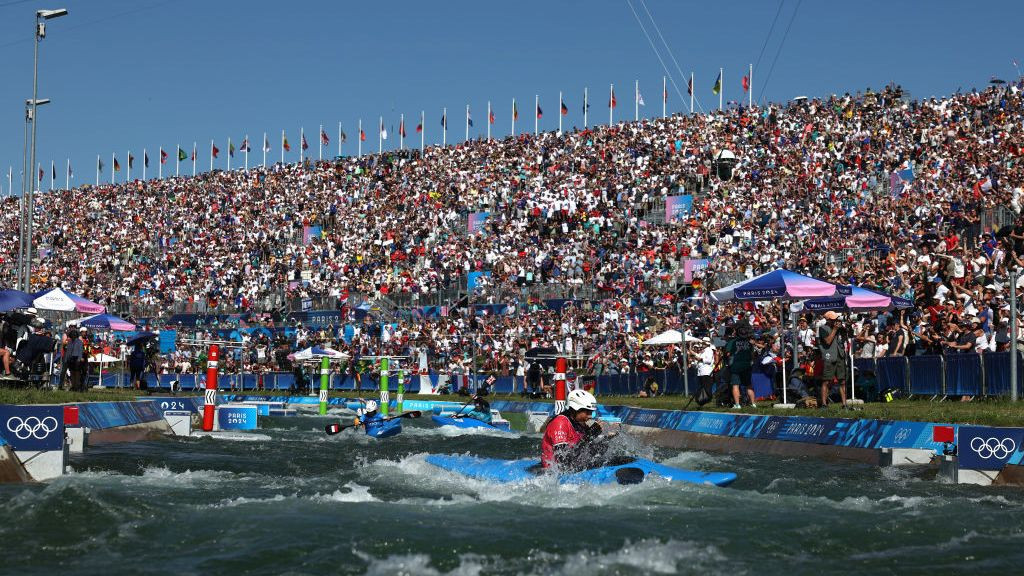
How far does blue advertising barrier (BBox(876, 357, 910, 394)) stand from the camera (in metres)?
24.0

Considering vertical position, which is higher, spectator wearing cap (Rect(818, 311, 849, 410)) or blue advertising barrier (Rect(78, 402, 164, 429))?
spectator wearing cap (Rect(818, 311, 849, 410))

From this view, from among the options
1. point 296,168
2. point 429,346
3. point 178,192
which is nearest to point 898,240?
point 429,346

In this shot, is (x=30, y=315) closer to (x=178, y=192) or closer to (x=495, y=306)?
(x=495, y=306)

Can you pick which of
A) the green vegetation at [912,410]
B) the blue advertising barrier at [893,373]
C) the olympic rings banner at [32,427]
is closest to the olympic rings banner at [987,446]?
the green vegetation at [912,410]

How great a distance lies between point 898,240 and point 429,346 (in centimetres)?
2011

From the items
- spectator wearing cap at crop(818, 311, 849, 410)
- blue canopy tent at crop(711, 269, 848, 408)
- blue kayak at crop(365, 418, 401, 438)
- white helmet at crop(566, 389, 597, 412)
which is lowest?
blue kayak at crop(365, 418, 401, 438)

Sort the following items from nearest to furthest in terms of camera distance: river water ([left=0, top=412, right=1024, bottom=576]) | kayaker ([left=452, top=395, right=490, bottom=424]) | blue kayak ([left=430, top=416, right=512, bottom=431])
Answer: river water ([left=0, top=412, right=1024, bottom=576]), blue kayak ([left=430, top=416, right=512, bottom=431]), kayaker ([left=452, top=395, right=490, bottom=424])

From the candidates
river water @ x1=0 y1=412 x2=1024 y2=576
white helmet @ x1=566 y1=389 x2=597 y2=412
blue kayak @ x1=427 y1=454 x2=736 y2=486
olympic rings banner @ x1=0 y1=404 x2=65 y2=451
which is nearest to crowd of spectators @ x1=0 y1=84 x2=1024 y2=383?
white helmet @ x1=566 y1=389 x2=597 y2=412

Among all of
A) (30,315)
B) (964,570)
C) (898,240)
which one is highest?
(898,240)

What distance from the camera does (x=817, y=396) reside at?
76.9ft

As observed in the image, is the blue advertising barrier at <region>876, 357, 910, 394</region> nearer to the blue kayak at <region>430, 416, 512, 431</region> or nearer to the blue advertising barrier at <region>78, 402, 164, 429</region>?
the blue kayak at <region>430, 416, 512, 431</region>

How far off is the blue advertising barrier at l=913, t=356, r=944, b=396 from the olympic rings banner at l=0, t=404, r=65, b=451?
15995 mm

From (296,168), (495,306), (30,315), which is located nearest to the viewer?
(30,315)

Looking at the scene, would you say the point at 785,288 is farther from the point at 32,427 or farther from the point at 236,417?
the point at 32,427
